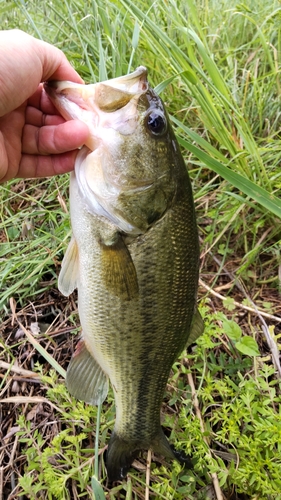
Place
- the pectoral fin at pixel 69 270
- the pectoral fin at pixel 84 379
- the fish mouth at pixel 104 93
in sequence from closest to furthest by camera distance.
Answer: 1. the fish mouth at pixel 104 93
2. the pectoral fin at pixel 69 270
3. the pectoral fin at pixel 84 379

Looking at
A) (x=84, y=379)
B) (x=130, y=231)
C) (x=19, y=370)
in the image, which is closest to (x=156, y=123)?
(x=130, y=231)

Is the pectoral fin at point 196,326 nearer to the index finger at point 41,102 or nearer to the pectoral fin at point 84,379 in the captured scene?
the pectoral fin at point 84,379

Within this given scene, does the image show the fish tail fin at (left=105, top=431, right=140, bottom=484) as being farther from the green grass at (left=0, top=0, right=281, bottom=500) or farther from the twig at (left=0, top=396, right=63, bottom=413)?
the twig at (left=0, top=396, right=63, bottom=413)

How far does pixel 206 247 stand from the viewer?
2.63 metres

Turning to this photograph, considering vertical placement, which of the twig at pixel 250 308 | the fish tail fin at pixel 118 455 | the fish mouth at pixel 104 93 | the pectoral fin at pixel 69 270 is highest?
the fish mouth at pixel 104 93

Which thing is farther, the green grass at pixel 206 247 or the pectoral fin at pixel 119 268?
the green grass at pixel 206 247

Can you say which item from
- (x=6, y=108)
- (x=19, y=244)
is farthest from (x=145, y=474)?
(x=6, y=108)

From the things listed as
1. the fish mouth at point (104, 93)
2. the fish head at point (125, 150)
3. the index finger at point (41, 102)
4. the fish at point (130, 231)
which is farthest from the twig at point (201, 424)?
the index finger at point (41, 102)

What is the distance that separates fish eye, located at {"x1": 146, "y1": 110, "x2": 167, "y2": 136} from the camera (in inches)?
58.8

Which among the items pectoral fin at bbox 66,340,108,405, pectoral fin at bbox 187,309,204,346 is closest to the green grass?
pectoral fin at bbox 66,340,108,405

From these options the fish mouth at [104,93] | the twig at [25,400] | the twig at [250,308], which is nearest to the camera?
the fish mouth at [104,93]

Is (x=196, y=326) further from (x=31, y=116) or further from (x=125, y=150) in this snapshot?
(x=31, y=116)

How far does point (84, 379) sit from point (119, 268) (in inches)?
24.9

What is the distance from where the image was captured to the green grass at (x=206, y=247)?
6.11ft
